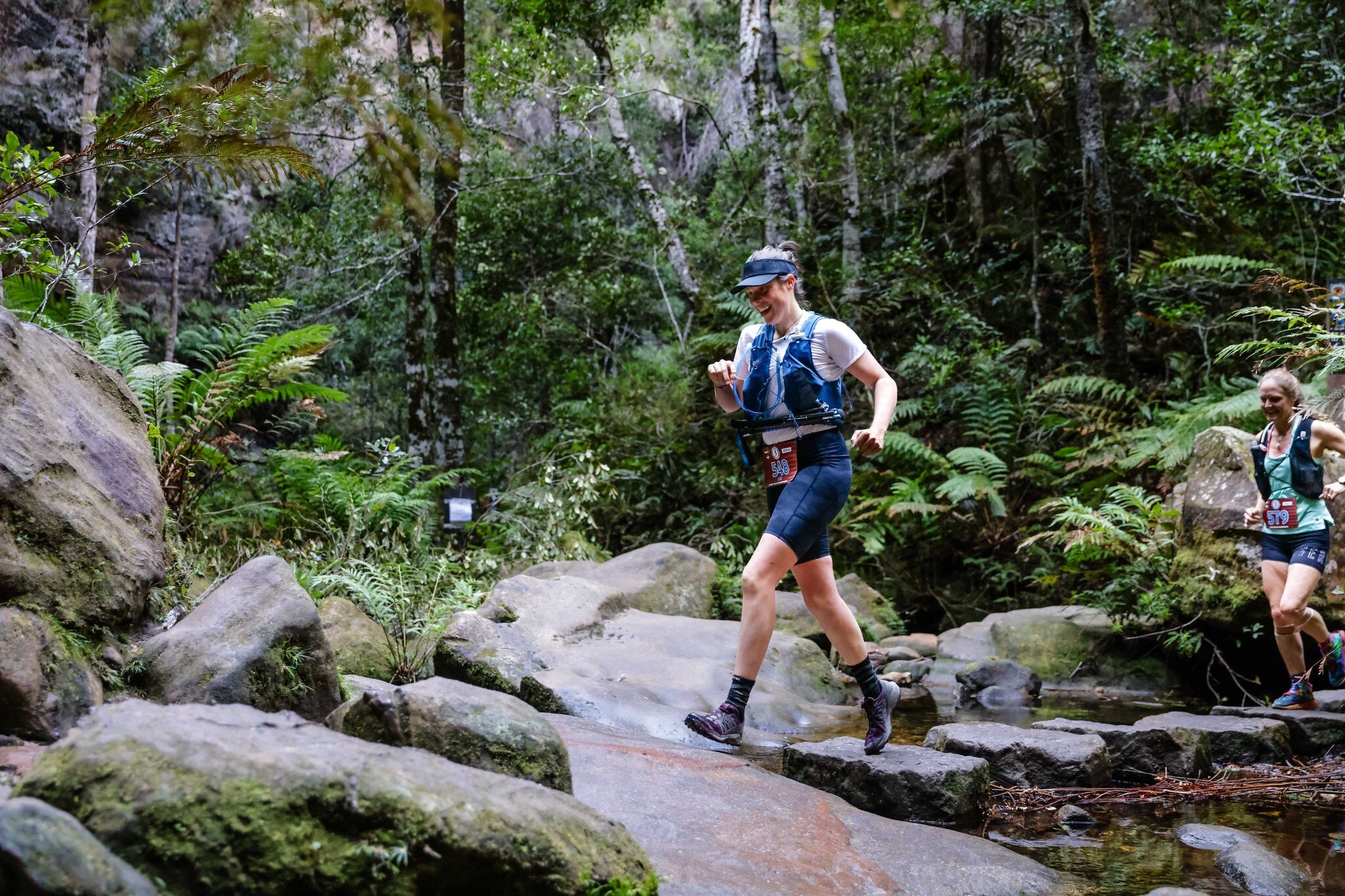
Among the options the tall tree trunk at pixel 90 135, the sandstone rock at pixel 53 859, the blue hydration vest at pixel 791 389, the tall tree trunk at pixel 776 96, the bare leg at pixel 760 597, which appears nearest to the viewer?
the sandstone rock at pixel 53 859

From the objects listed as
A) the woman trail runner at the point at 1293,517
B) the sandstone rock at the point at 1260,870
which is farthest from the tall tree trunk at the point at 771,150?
the sandstone rock at the point at 1260,870

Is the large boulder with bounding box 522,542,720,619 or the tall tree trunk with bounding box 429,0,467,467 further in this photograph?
the tall tree trunk with bounding box 429,0,467,467

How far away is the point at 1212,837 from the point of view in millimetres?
3512

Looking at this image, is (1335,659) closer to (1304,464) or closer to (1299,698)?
→ (1299,698)

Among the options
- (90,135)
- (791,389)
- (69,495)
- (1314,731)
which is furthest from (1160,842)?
(90,135)

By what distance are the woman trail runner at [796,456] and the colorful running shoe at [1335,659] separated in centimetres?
350

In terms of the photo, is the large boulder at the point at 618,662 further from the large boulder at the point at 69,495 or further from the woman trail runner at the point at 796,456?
the large boulder at the point at 69,495

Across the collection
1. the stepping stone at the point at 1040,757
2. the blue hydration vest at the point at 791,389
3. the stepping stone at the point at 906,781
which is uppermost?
the blue hydration vest at the point at 791,389

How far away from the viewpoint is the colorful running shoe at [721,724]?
423cm

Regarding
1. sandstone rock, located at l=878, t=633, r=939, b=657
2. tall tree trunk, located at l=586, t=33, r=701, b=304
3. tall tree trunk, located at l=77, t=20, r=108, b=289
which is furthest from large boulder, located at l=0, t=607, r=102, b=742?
tall tree trunk, located at l=586, t=33, r=701, b=304

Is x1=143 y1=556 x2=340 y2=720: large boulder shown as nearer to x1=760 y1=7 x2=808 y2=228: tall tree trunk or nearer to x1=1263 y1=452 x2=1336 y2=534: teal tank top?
x1=1263 y1=452 x2=1336 y2=534: teal tank top

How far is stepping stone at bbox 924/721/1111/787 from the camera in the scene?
13.9 feet

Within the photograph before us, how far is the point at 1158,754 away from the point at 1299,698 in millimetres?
1671

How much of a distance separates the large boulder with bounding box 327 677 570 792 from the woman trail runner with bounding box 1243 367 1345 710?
4902 millimetres
